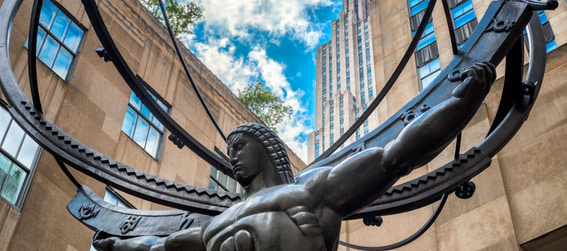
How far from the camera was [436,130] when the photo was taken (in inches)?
160

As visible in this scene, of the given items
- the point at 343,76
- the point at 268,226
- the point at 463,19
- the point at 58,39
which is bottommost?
the point at 268,226

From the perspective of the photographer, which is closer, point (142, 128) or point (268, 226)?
point (268, 226)

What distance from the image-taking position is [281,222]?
4.16 meters

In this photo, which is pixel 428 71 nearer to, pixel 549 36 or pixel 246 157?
pixel 549 36

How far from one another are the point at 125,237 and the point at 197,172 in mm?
10269

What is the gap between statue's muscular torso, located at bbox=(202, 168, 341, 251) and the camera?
4.10 meters

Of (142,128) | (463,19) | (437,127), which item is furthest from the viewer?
(463,19)

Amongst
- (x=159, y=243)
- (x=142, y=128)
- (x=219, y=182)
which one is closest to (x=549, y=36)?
(x=219, y=182)

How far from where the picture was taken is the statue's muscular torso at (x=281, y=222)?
4098 mm

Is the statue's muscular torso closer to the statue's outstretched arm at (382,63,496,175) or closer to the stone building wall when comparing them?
the statue's outstretched arm at (382,63,496,175)

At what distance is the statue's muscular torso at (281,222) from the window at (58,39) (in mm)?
9296

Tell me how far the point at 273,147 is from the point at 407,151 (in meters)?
1.19

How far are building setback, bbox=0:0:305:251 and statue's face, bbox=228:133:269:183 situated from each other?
6423 millimetres

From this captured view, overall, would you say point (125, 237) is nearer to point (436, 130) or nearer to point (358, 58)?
point (436, 130)
